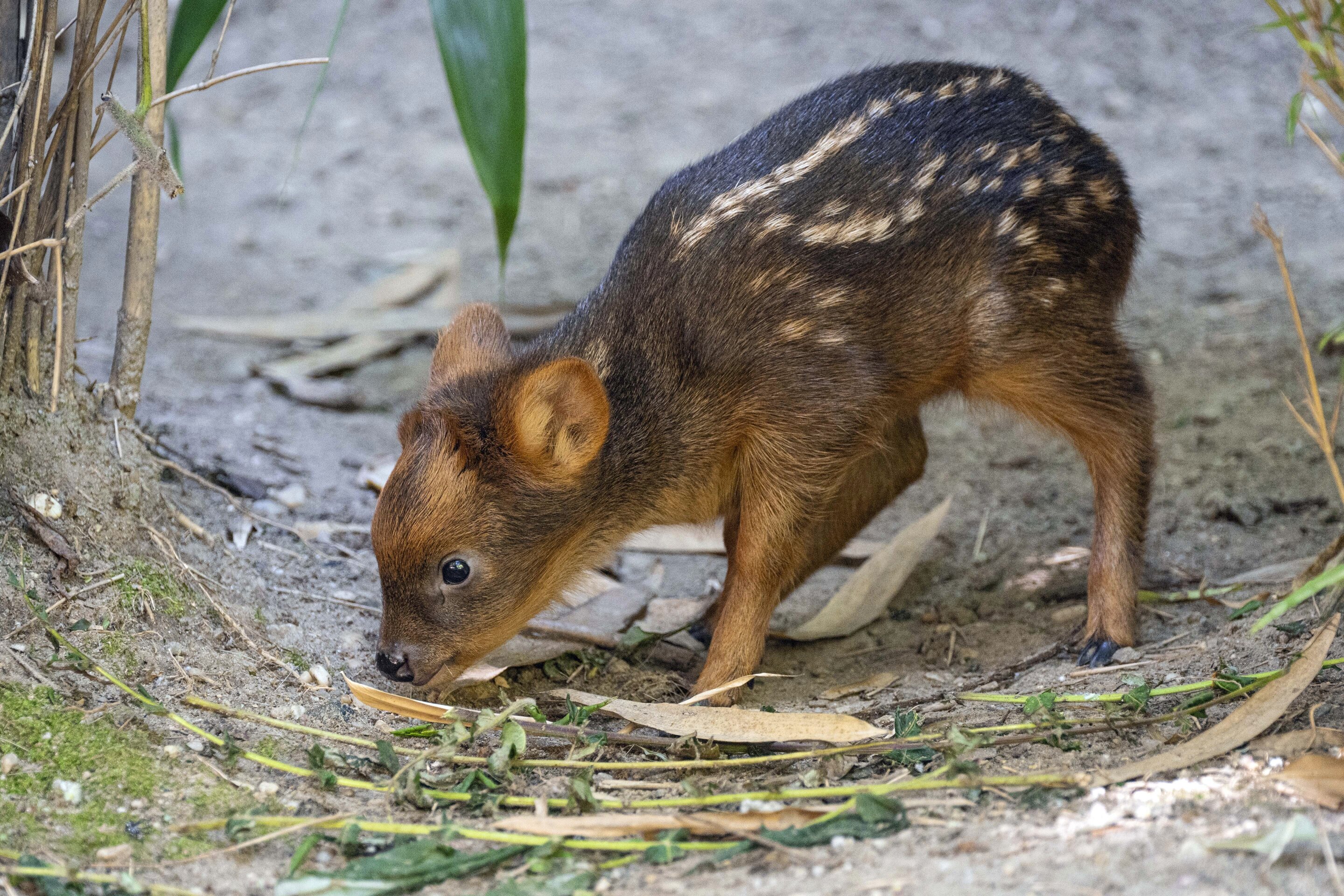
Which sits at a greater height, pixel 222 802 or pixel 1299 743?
pixel 1299 743

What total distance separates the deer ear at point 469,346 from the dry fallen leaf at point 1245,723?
8.36 ft

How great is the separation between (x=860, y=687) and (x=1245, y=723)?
4.63ft

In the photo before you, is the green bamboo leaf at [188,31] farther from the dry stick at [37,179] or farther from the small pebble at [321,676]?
the small pebble at [321,676]

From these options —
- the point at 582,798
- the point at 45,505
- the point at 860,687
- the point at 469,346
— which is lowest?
the point at 860,687

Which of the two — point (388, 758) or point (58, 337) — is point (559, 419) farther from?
point (58, 337)

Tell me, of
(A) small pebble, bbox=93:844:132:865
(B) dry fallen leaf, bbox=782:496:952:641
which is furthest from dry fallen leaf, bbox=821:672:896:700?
(A) small pebble, bbox=93:844:132:865

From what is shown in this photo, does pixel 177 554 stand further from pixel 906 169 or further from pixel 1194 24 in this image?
pixel 1194 24

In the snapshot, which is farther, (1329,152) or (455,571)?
(455,571)

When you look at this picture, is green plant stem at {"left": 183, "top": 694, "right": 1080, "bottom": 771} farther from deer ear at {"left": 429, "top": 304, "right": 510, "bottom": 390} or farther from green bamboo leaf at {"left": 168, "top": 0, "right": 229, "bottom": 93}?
green bamboo leaf at {"left": 168, "top": 0, "right": 229, "bottom": 93}

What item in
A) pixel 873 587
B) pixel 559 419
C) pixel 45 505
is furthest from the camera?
pixel 873 587

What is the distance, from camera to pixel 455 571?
4074 millimetres

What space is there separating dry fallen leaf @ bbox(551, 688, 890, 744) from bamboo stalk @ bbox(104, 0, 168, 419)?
77.0 inches

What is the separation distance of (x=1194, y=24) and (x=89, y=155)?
33.3 ft

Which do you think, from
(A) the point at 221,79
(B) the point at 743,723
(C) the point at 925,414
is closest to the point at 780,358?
(B) the point at 743,723
